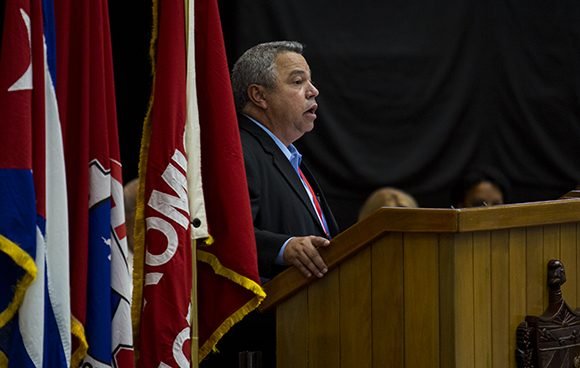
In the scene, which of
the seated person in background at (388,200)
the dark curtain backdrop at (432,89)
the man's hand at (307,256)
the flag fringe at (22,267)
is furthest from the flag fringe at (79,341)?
the dark curtain backdrop at (432,89)

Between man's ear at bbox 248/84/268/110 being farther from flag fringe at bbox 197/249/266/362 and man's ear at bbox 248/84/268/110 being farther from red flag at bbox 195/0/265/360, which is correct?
flag fringe at bbox 197/249/266/362

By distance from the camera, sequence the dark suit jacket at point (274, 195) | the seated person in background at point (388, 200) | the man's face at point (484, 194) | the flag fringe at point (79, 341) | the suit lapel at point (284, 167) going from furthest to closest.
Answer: the man's face at point (484, 194) < the seated person in background at point (388, 200) < the suit lapel at point (284, 167) < the dark suit jacket at point (274, 195) < the flag fringe at point (79, 341)

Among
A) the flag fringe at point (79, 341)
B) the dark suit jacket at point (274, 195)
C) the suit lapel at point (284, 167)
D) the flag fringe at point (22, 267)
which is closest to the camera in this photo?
the flag fringe at point (22, 267)

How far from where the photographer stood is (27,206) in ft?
9.23

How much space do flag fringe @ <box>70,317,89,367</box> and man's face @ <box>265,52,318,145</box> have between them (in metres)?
1.28

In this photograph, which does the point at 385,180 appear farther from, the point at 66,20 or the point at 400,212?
the point at 66,20

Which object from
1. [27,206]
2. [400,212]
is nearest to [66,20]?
[27,206]

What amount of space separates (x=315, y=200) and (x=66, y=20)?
130cm

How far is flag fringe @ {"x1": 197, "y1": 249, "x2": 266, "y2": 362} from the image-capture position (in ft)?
11.0

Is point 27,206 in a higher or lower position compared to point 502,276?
higher

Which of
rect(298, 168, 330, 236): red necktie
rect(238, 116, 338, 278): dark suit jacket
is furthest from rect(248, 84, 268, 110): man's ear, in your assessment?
rect(298, 168, 330, 236): red necktie

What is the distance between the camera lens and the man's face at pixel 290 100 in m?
4.03

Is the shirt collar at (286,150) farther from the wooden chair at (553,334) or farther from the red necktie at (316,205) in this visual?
the wooden chair at (553,334)

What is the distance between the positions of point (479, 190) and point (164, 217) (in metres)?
3.04
